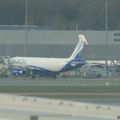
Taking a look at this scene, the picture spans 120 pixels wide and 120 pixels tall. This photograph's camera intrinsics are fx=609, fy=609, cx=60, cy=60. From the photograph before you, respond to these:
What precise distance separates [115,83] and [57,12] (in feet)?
243

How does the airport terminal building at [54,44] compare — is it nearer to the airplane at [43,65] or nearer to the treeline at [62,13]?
the airplane at [43,65]

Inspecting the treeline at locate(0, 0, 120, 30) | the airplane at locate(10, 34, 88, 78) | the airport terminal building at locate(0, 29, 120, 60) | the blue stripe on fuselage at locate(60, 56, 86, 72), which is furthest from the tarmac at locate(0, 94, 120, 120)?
the treeline at locate(0, 0, 120, 30)

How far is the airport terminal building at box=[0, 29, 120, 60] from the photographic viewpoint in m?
80.3

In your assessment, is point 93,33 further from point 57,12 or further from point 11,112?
point 11,112

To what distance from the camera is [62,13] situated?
11762 centimetres

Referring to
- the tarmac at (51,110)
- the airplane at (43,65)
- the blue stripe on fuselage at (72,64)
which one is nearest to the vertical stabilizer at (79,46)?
the airplane at (43,65)

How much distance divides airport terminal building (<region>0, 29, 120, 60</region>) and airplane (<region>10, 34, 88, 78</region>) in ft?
23.9

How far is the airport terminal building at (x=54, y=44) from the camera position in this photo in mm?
80312

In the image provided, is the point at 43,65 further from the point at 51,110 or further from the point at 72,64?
the point at 51,110

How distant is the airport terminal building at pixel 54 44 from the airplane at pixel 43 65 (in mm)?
7271

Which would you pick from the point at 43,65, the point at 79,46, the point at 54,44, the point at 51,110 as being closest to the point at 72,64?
the point at 43,65

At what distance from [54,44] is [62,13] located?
122ft

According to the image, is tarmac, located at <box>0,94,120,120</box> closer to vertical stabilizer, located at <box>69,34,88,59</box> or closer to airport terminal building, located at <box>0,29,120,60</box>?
vertical stabilizer, located at <box>69,34,88,59</box>

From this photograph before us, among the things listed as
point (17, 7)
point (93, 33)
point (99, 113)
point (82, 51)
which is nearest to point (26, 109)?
point (99, 113)
